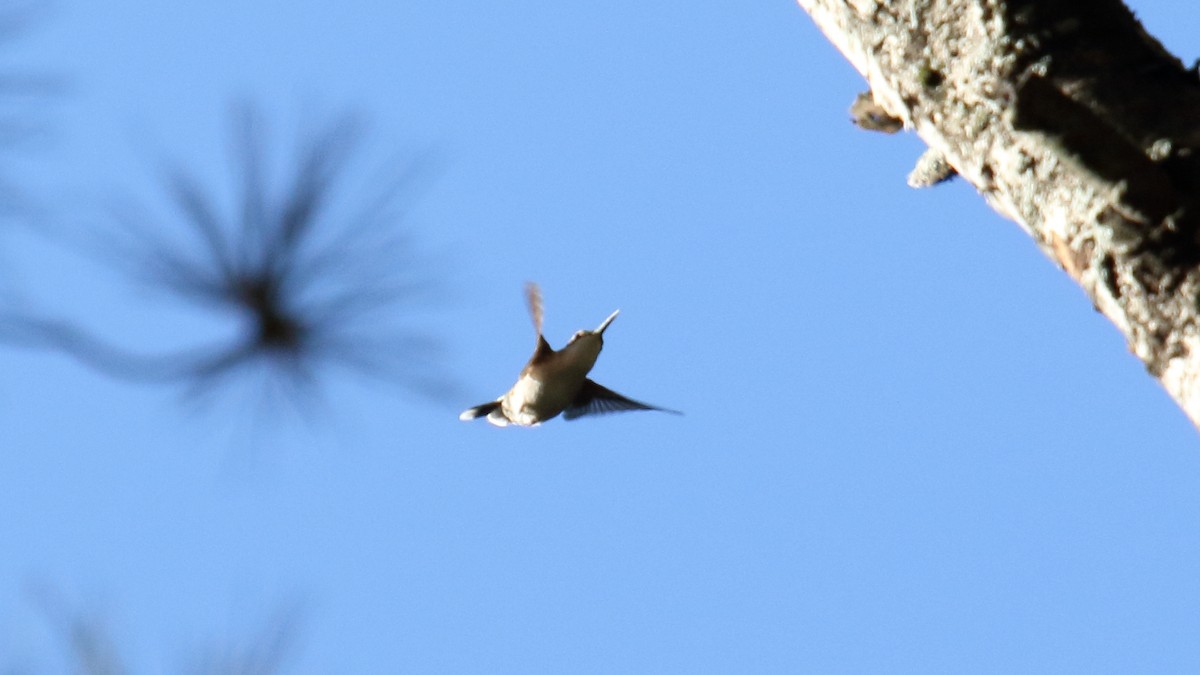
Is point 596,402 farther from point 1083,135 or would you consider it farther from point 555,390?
point 1083,135

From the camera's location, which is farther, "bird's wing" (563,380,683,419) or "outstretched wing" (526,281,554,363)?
"bird's wing" (563,380,683,419)

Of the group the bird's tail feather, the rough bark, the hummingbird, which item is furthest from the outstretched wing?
the rough bark

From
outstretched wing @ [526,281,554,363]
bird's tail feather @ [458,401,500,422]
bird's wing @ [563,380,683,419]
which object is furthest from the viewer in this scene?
bird's tail feather @ [458,401,500,422]

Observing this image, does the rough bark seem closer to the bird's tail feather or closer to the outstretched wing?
the outstretched wing

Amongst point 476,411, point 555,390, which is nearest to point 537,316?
point 555,390

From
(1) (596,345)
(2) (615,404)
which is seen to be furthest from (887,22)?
(2) (615,404)

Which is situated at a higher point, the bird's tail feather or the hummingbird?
the bird's tail feather

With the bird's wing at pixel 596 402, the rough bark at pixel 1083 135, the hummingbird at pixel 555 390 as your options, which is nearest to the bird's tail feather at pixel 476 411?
the hummingbird at pixel 555 390
